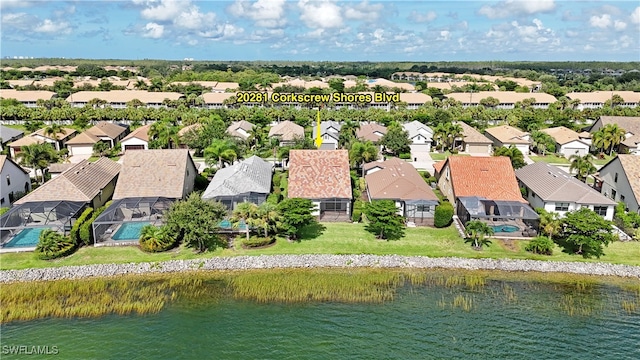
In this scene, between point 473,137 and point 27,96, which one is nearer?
point 473,137

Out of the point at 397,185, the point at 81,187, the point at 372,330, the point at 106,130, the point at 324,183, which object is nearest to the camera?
the point at 372,330

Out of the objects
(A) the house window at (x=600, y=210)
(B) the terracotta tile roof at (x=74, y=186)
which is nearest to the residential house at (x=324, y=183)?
(B) the terracotta tile roof at (x=74, y=186)

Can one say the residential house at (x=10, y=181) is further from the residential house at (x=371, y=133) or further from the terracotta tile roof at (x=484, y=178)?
the residential house at (x=371, y=133)

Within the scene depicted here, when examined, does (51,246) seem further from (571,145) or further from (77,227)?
(571,145)

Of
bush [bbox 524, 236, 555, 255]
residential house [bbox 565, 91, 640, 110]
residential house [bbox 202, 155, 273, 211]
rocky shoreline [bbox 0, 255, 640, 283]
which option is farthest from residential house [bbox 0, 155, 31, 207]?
residential house [bbox 565, 91, 640, 110]

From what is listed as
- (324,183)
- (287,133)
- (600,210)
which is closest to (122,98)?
(287,133)

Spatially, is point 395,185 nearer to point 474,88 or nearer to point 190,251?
point 190,251
